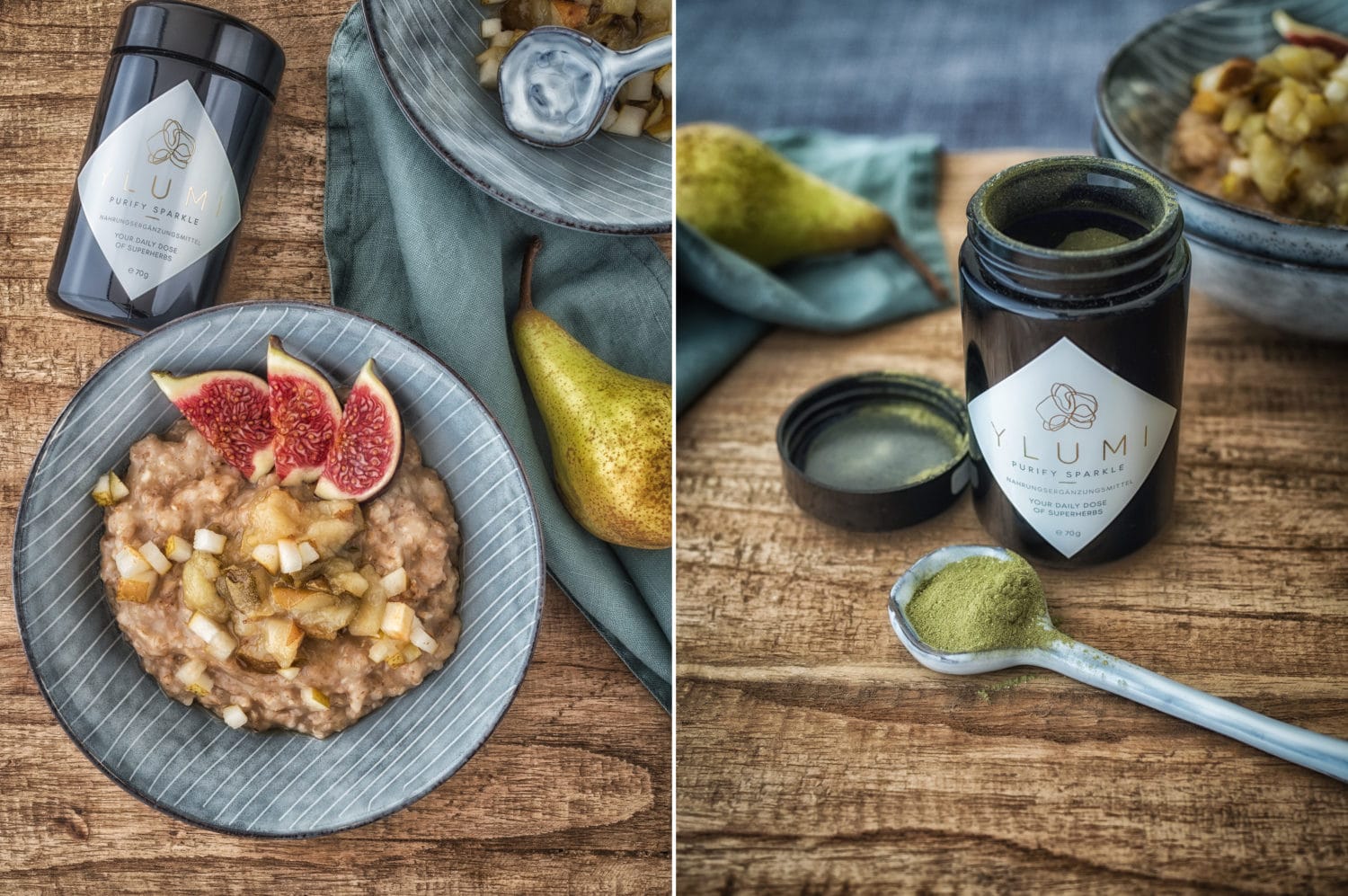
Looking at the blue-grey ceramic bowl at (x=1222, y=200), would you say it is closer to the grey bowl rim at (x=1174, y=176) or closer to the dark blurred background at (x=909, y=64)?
the grey bowl rim at (x=1174, y=176)

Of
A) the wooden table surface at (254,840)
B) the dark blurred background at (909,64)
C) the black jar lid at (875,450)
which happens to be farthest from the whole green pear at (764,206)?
the dark blurred background at (909,64)

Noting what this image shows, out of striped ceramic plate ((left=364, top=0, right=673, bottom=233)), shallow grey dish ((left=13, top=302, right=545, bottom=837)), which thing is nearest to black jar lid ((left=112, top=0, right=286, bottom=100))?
striped ceramic plate ((left=364, top=0, right=673, bottom=233))

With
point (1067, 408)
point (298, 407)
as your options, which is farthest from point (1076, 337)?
point (298, 407)

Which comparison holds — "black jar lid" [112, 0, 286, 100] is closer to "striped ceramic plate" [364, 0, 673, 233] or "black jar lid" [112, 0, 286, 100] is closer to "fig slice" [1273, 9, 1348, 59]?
"striped ceramic plate" [364, 0, 673, 233]

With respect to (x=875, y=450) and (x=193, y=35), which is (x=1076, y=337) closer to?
(x=875, y=450)

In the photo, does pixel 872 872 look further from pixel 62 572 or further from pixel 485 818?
pixel 62 572

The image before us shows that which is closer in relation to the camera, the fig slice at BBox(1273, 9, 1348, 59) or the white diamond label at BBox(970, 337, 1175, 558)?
the white diamond label at BBox(970, 337, 1175, 558)
